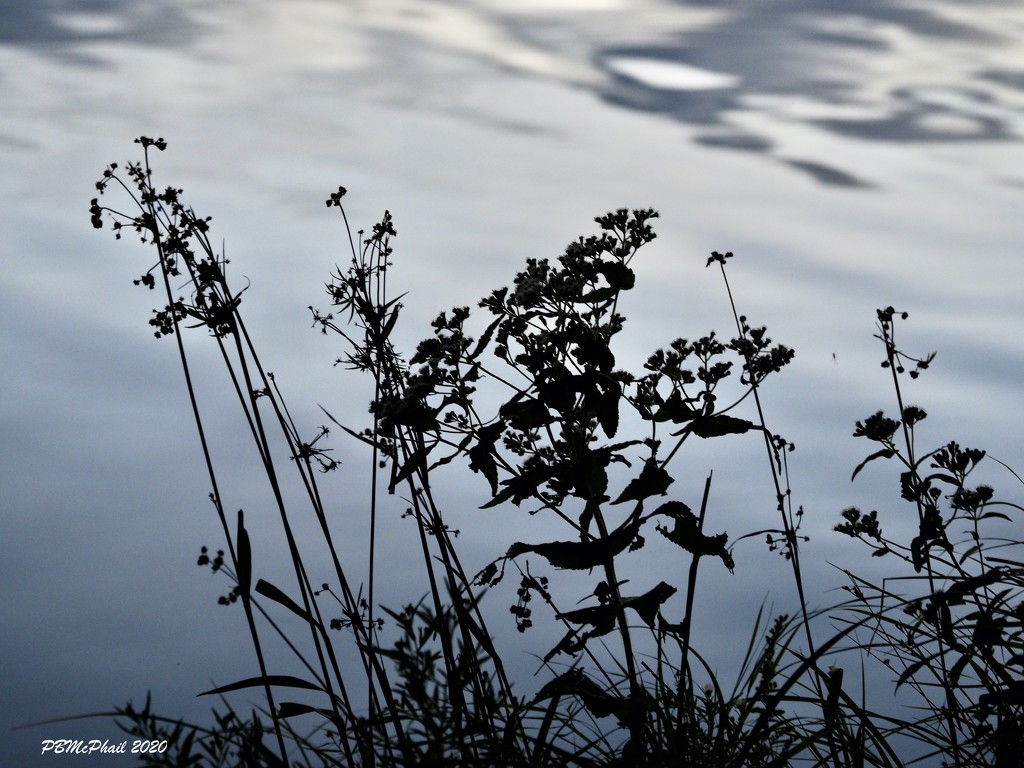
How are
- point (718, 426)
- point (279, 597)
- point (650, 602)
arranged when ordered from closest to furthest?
point (279, 597)
point (650, 602)
point (718, 426)

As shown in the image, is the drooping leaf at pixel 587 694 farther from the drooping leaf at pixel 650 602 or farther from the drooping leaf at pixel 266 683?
the drooping leaf at pixel 266 683

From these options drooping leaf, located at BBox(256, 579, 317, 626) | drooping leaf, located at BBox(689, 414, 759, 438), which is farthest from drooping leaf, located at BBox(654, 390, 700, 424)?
drooping leaf, located at BBox(256, 579, 317, 626)

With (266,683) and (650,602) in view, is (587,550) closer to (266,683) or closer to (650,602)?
(650,602)

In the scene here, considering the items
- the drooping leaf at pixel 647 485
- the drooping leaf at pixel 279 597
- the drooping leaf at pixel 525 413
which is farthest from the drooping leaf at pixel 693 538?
the drooping leaf at pixel 279 597

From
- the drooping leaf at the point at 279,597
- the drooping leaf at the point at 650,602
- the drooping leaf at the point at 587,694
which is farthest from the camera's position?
the drooping leaf at the point at 650,602

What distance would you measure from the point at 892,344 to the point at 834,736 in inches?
81.5

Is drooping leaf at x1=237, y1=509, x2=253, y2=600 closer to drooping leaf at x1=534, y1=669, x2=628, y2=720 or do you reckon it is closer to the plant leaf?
drooping leaf at x1=534, y1=669, x2=628, y2=720

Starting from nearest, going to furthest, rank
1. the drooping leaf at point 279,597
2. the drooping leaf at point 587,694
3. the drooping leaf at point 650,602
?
the drooping leaf at point 587,694 < the drooping leaf at point 279,597 < the drooping leaf at point 650,602

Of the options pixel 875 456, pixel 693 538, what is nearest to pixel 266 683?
pixel 693 538

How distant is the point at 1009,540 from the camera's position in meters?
4.07

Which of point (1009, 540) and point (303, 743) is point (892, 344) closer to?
point (1009, 540)

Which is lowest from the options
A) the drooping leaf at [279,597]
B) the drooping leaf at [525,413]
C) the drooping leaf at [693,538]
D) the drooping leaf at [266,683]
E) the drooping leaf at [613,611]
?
the drooping leaf at [266,683]

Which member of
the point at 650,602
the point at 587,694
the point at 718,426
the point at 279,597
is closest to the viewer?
the point at 587,694

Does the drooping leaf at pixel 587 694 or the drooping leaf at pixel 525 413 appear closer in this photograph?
the drooping leaf at pixel 587 694
